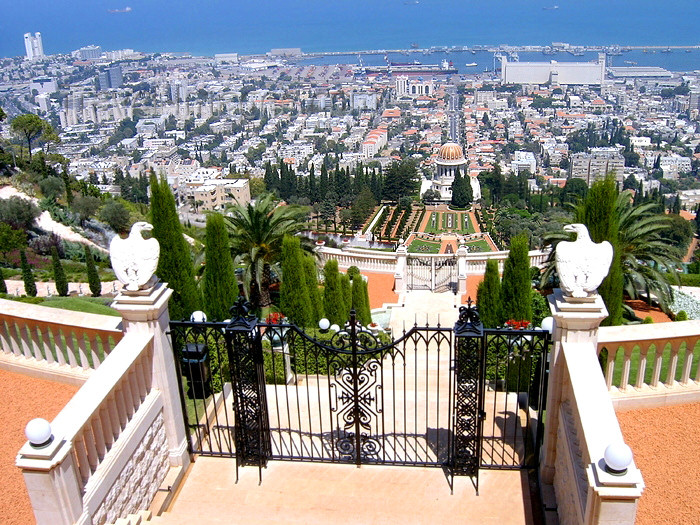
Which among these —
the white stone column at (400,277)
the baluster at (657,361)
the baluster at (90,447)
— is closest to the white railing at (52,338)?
the baluster at (90,447)

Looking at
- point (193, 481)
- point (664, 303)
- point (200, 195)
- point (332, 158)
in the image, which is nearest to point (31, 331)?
point (193, 481)

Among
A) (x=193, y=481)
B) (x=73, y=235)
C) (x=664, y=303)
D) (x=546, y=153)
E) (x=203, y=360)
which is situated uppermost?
(x=203, y=360)

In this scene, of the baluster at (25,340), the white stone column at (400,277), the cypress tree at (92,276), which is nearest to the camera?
the baluster at (25,340)

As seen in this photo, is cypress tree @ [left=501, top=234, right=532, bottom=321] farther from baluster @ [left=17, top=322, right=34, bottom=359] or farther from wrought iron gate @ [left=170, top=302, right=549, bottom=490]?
baluster @ [left=17, top=322, right=34, bottom=359]

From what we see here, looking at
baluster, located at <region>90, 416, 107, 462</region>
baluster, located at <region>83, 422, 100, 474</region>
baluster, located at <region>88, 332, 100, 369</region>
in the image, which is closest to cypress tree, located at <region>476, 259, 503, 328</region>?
baluster, located at <region>88, 332, 100, 369</region>

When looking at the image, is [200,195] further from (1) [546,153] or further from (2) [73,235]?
(1) [546,153]

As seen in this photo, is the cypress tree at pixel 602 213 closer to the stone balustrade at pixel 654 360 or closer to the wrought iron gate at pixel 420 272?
the stone balustrade at pixel 654 360

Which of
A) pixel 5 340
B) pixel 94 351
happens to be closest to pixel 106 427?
pixel 94 351

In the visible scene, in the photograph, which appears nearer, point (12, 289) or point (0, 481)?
point (0, 481)
